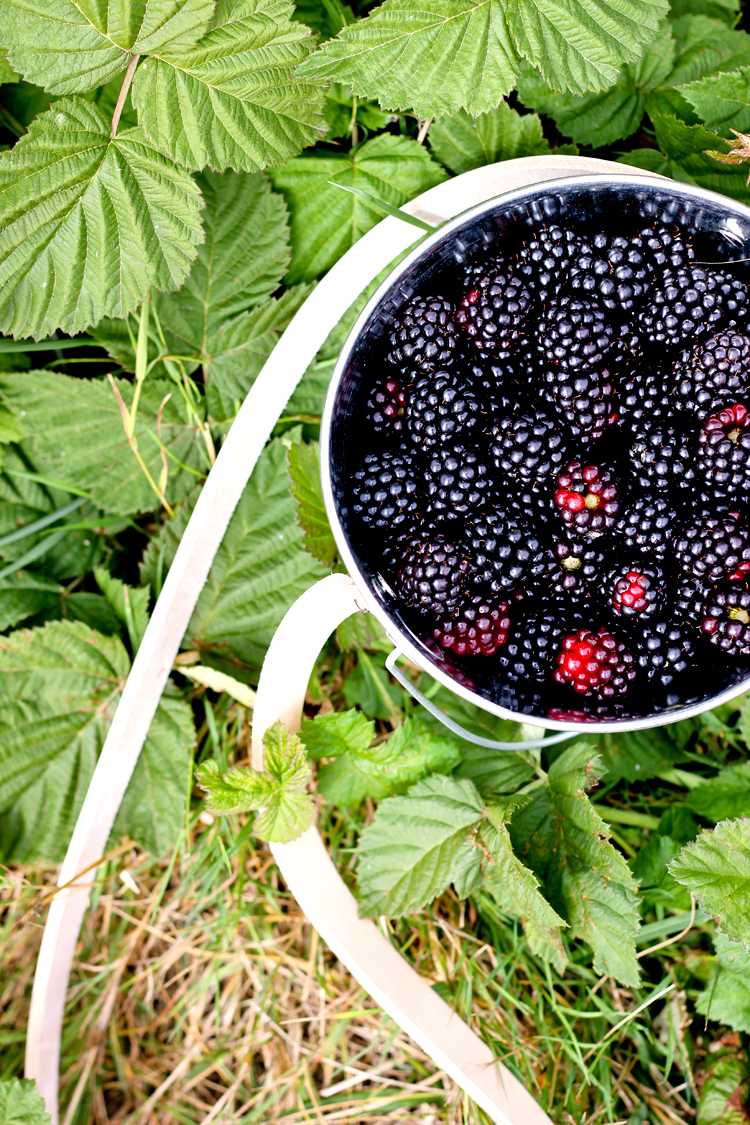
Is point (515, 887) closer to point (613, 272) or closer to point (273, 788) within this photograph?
point (273, 788)

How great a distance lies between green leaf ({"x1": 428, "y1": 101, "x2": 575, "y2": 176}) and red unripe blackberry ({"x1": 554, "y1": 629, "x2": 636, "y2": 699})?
2.87 ft

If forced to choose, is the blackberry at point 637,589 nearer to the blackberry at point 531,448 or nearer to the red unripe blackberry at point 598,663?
the red unripe blackberry at point 598,663

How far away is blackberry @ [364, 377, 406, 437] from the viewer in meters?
1.34

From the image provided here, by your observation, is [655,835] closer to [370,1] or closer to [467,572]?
[467,572]

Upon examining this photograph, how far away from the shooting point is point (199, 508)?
1.52 m

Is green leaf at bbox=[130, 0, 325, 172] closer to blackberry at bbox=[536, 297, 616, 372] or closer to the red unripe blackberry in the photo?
blackberry at bbox=[536, 297, 616, 372]

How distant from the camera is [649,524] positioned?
4.01ft

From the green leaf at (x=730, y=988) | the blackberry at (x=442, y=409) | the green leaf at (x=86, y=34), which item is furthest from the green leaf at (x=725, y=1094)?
the green leaf at (x=86, y=34)

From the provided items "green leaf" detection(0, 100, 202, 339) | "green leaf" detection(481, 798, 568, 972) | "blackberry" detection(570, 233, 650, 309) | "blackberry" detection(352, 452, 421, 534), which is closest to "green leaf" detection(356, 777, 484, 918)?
"green leaf" detection(481, 798, 568, 972)

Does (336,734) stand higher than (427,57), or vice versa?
(427,57)

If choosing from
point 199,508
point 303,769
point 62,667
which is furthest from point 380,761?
point 62,667

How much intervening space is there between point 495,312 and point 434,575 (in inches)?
16.1

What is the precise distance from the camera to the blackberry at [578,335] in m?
1.20

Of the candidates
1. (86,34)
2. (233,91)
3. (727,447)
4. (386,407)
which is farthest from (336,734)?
(86,34)
